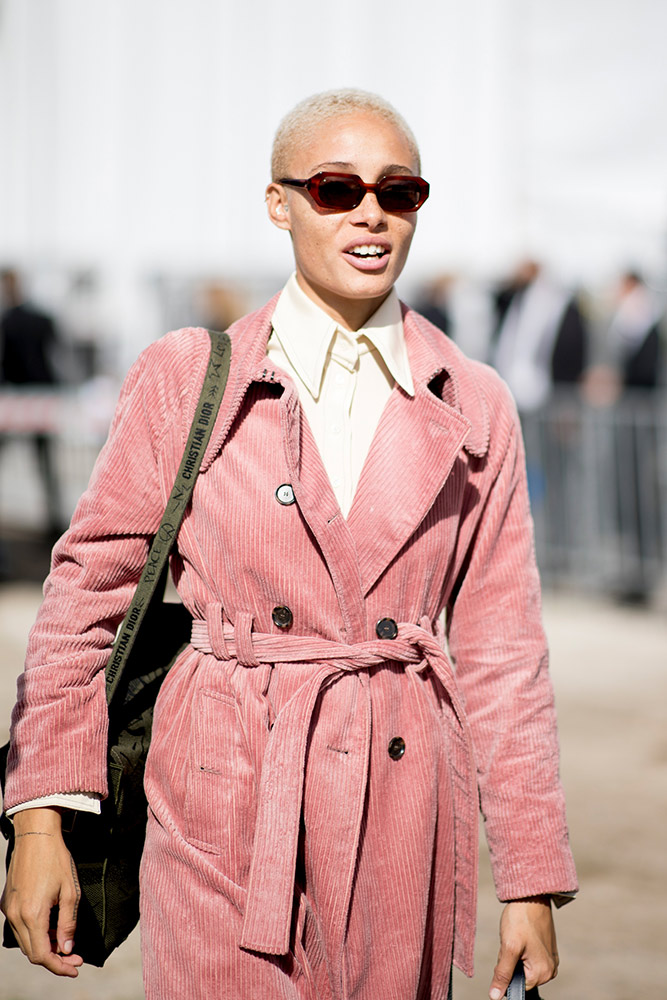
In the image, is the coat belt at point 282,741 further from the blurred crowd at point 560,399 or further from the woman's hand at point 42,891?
the blurred crowd at point 560,399

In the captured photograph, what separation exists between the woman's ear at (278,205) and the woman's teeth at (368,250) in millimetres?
158

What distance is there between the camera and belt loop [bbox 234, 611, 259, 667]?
2051 mm

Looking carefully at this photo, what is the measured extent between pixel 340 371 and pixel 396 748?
66 cm

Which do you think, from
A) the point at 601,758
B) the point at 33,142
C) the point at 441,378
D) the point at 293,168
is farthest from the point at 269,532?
the point at 33,142

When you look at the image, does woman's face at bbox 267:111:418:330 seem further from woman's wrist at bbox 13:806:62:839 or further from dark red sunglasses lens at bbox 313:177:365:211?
woman's wrist at bbox 13:806:62:839

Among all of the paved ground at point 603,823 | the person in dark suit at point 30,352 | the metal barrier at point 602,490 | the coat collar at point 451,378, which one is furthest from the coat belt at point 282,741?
the person in dark suit at point 30,352

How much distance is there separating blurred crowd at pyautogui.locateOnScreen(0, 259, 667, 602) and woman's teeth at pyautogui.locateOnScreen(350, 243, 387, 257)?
7096 millimetres

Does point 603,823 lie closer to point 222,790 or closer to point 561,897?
point 561,897

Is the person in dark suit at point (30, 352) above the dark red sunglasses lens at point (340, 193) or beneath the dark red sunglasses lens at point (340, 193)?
above

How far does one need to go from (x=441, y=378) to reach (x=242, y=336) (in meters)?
0.37

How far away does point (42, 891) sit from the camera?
198 centimetres

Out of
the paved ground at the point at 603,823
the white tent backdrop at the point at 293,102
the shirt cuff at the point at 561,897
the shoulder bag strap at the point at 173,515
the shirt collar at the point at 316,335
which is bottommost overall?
the paved ground at the point at 603,823

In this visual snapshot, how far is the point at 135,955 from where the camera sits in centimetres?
409

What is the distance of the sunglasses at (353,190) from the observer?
2064 mm
